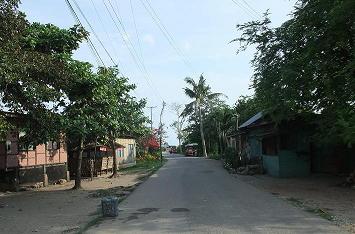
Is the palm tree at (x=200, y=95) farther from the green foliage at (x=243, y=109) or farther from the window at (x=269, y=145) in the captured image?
the window at (x=269, y=145)

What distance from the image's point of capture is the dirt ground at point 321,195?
45.7 feet

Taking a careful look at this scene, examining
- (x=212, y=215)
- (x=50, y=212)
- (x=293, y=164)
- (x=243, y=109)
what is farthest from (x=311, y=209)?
(x=243, y=109)

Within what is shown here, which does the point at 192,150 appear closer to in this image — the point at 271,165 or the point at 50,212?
the point at 271,165

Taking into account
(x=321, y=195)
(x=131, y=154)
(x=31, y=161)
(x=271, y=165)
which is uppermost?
(x=131, y=154)

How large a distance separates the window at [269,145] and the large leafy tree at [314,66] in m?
7.27

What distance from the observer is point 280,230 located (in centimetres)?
1153

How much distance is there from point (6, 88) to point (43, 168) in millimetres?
15391

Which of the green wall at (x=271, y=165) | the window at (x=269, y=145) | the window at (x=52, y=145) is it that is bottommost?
the green wall at (x=271, y=165)

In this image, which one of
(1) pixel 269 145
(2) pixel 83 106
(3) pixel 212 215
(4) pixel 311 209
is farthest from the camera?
(1) pixel 269 145

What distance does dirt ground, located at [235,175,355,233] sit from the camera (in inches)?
548

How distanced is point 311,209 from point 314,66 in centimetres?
778

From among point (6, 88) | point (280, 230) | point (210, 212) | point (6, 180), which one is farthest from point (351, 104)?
point (6, 180)

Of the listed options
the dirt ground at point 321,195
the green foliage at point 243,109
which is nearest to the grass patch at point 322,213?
the dirt ground at point 321,195

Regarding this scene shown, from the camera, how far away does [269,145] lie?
32.6m
